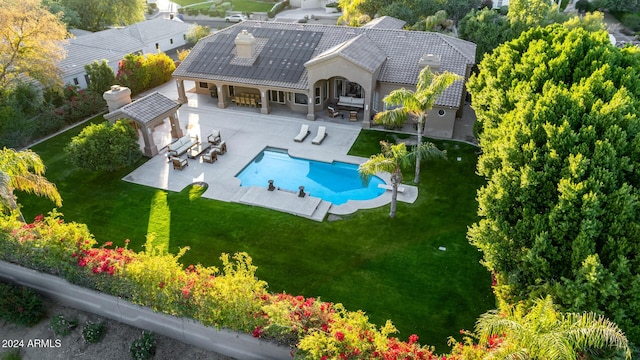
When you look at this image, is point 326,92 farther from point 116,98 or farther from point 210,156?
point 116,98

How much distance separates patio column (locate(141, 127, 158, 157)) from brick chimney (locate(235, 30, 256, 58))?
1200 cm

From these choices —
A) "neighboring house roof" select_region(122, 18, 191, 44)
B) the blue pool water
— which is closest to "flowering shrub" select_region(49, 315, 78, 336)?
the blue pool water

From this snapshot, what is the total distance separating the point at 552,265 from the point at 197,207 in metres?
18.4

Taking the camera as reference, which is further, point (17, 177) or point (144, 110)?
point (144, 110)

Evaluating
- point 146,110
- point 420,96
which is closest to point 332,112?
point 420,96

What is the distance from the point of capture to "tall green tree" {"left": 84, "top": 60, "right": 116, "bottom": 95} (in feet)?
116

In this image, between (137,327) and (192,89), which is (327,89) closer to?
(192,89)

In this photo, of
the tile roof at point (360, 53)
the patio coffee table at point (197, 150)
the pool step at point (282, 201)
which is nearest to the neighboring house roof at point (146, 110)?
the patio coffee table at point (197, 150)

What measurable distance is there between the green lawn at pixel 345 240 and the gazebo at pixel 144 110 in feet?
9.57

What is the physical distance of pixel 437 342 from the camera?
56.0 feet

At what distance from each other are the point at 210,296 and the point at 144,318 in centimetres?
357

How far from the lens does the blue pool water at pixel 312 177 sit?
26969 mm

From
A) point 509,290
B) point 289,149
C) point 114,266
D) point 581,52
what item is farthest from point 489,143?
point 114,266

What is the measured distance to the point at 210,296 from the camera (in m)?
14.5
